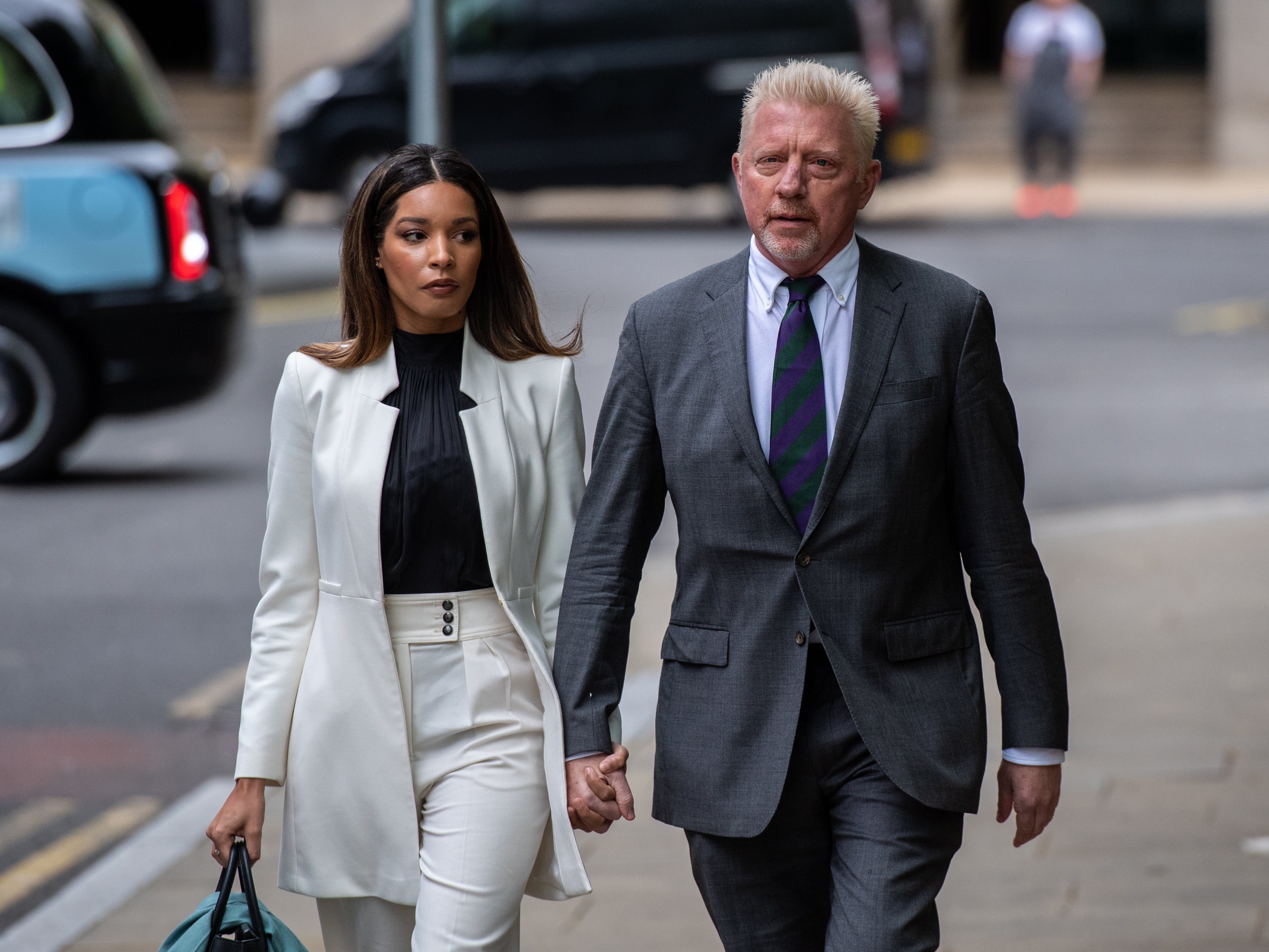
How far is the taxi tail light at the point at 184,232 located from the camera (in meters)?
9.19

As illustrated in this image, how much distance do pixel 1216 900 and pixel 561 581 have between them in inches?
81.4

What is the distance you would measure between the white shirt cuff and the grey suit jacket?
0.01m

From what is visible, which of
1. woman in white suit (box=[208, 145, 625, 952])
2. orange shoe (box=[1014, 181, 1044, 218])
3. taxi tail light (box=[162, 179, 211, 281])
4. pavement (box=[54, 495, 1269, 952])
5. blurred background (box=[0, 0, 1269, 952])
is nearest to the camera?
woman in white suit (box=[208, 145, 625, 952])

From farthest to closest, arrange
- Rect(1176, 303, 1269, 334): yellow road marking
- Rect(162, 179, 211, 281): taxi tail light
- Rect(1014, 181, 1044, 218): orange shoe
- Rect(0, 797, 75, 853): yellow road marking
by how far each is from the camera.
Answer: Rect(1014, 181, 1044, 218): orange shoe → Rect(1176, 303, 1269, 334): yellow road marking → Rect(162, 179, 211, 281): taxi tail light → Rect(0, 797, 75, 853): yellow road marking

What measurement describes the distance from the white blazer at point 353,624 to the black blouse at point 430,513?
28 mm

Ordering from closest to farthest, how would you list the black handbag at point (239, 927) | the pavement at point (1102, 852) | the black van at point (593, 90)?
the black handbag at point (239, 927) → the pavement at point (1102, 852) → the black van at point (593, 90)

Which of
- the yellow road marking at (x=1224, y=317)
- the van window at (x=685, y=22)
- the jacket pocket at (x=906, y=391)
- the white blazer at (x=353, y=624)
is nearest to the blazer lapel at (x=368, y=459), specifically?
the white blazer at (x=353, y=624)

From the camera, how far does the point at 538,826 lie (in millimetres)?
3115

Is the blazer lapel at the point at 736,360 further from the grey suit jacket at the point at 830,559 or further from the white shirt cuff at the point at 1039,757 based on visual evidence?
the white shirt cuff at the point at 1039,757

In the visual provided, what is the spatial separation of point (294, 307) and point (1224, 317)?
6.96 meters

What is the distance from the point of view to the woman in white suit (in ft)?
10.2

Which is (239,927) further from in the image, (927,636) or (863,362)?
(863,362)

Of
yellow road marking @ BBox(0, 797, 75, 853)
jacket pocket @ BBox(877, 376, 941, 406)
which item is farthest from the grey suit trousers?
yellow road marking @ BBox(0, 797, 75, 853)

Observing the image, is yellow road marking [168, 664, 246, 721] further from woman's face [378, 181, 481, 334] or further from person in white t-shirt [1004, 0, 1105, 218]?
person in white t-shirt [1004, 0, 1105, 218]
